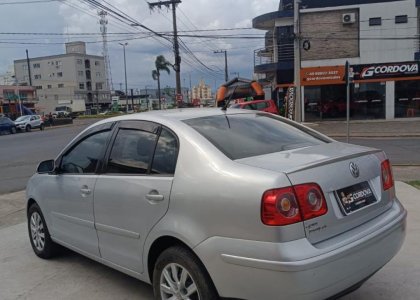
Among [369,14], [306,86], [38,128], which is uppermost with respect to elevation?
[369,14]

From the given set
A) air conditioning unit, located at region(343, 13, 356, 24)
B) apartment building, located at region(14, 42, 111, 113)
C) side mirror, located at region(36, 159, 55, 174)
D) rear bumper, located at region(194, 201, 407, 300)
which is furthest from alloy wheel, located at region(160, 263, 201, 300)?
apartment building, located at region(14, 42, 111, 113)

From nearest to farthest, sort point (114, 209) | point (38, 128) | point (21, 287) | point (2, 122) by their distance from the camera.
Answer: point (114, 209), point (21, 287), point (2, 122), point (38, 128)

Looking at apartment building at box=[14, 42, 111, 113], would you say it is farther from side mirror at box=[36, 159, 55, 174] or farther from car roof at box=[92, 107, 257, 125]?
car roof at box=[92, 107, 257, 125]

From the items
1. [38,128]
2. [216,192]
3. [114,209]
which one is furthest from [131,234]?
[38,128]

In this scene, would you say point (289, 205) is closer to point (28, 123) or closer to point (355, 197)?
point (355, 197)

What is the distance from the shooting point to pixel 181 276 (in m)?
3.33

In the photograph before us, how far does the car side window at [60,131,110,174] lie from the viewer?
433 cm

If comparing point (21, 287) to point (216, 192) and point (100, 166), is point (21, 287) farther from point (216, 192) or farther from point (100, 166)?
point (216, 192)

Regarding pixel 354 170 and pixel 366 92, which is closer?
pixel 354 170

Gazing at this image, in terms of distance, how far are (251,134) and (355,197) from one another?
1.01 m

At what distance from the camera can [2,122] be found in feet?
136

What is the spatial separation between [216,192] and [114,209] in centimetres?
119

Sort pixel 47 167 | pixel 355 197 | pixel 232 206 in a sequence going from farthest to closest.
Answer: pixel 47 167
pixel 355 197
pixel 232 206

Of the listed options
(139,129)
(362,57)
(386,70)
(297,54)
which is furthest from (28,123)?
(139,129)
